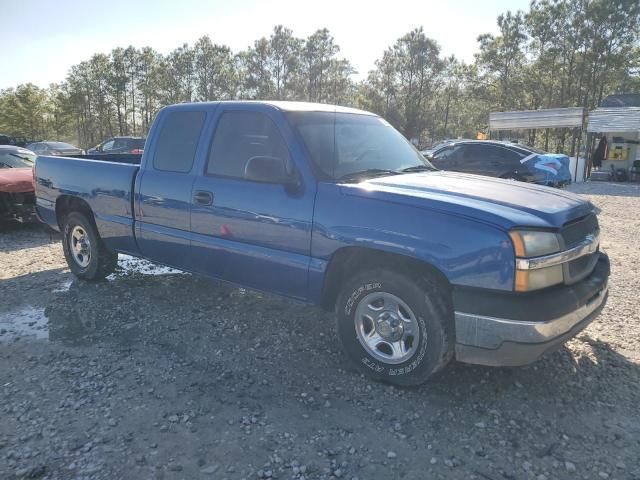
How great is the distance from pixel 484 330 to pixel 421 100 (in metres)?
50.1

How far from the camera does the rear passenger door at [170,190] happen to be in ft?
14.5


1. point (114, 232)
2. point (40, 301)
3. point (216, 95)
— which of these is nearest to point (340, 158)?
point (114, 232)

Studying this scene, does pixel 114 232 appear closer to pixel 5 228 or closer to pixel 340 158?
pixel 340 158

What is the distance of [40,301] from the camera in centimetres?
524

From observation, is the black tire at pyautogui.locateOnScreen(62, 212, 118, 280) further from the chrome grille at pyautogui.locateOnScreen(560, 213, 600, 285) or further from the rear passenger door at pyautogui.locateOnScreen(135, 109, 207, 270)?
the chrome grille at pyautogui.locateOnScreen(560, 213, 600, 285)

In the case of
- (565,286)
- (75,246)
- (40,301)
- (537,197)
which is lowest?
(40,301)

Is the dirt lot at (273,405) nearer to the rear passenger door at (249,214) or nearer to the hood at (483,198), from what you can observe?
the rear passenger door at (249,214)

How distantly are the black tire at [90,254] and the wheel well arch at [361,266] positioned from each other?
318 cm

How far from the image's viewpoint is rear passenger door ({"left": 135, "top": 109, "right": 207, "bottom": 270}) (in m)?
4.41

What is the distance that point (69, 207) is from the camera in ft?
19.4

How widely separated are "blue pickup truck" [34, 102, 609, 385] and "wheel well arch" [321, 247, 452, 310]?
0.01 m

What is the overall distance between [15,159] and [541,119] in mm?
21850

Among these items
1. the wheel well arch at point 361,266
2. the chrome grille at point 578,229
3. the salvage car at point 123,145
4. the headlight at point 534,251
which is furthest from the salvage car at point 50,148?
the headlight at point 534,251

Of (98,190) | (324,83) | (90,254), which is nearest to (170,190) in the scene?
(98,190)
